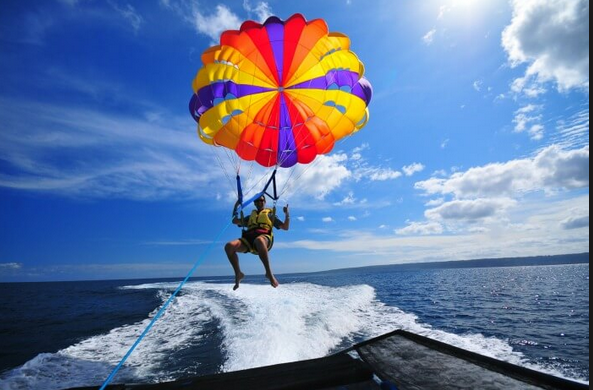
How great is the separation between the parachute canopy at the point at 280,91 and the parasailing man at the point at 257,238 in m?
2.29

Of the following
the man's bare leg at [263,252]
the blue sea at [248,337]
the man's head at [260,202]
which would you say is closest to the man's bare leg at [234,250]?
the man's bare leg at [263,252]

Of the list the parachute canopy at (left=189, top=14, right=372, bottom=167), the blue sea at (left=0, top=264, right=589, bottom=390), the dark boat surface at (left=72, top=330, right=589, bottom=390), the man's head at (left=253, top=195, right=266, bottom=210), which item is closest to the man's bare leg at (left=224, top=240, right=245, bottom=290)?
the man's head at (left=253, top=195, right=266, bottom=210)

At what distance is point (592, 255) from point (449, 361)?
4717mm

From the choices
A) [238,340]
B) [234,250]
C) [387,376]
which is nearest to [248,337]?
[238,340]

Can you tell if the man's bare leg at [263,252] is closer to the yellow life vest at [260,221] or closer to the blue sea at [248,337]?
the yellow life vest at [260,221]

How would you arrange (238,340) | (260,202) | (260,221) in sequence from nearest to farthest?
1. (260,221)
2. (260,202)
3. (238,340)

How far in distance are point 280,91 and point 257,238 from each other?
4.44m

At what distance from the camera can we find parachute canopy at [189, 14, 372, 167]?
734 cm

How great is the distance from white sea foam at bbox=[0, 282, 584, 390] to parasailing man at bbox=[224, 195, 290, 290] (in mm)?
5176

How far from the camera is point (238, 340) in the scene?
11.8m

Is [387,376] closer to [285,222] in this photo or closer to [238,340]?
[285,222]

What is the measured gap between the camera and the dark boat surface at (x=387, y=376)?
364cm

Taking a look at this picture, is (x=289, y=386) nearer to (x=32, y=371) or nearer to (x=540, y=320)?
(x=32, y=371)

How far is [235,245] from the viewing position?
6.13m
